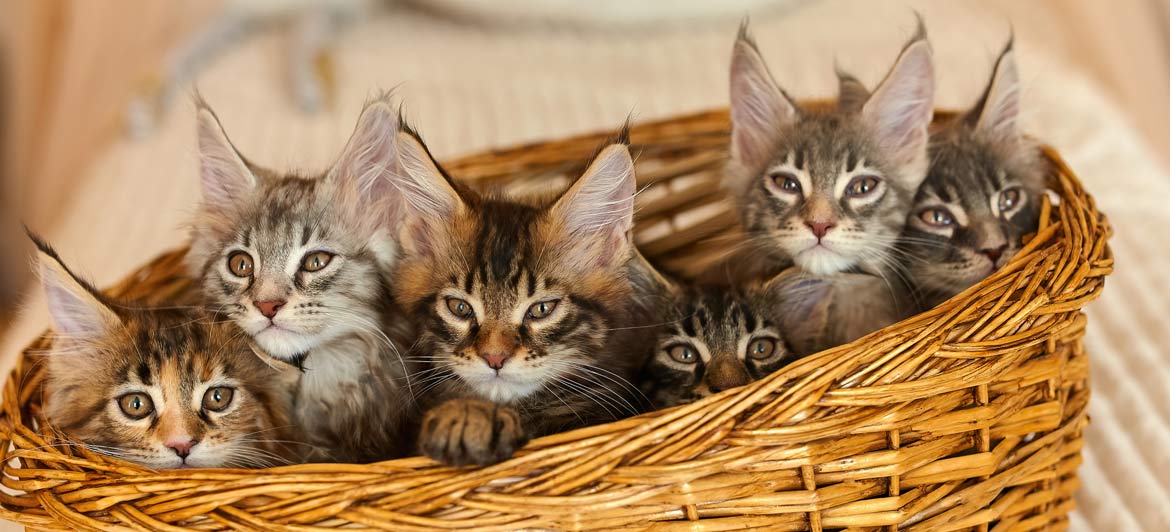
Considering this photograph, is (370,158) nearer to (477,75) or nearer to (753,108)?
(753,108)

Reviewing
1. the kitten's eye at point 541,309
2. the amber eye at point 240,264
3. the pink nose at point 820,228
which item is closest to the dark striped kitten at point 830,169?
the pink nose at point 820,228

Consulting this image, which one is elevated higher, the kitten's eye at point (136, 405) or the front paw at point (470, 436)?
the front paw at point (470, 436)

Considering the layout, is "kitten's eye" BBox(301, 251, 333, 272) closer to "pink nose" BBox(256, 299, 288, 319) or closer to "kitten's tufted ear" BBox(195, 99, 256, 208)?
"pink nose" BBox(256, 299, 288, 319)

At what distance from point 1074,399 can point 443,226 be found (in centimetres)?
97

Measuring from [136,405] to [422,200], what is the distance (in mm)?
483

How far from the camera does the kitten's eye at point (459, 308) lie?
4.35 ft

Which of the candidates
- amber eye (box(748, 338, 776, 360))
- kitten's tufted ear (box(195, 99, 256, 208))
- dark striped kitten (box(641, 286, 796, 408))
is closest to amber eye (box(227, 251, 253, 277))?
kitten's tufted ear (box(195, 99, 256, 208))

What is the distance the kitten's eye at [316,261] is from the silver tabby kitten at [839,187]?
680 millimetres

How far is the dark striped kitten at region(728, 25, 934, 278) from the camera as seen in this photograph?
149 centimetres

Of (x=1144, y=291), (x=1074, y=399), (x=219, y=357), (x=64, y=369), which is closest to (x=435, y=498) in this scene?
(x=219, y=357)

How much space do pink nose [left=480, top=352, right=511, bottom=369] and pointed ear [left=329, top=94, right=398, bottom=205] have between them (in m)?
0.35

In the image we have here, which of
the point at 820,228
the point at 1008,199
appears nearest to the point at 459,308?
the point at 820,228

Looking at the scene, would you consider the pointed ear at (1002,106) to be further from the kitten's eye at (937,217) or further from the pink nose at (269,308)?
the pink nose at (269,308)

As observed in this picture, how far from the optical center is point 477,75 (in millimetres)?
3195
